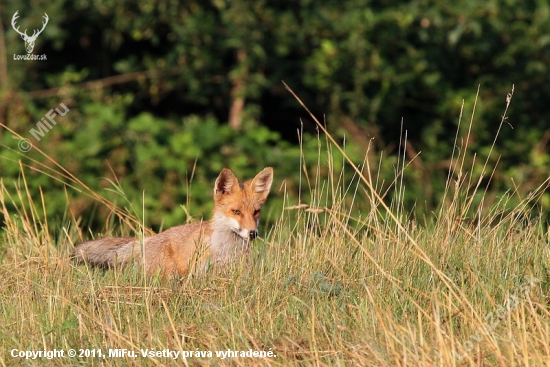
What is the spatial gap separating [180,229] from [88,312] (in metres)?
1.76

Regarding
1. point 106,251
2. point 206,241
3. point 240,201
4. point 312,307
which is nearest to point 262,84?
point 240,201

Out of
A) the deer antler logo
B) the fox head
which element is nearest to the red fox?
the fox head

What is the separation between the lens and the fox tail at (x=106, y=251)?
6163 mm

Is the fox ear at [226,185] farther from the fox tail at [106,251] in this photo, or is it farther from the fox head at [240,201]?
the fox tail at [106,251]

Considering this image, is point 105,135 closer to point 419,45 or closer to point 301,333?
point 419,45

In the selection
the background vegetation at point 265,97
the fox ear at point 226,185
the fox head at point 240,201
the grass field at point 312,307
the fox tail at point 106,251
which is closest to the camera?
the grass field at point 312,307

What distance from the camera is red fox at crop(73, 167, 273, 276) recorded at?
244 inches

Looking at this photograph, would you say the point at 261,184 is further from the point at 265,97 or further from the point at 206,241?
the point at 265,97

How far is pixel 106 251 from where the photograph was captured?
6.39m

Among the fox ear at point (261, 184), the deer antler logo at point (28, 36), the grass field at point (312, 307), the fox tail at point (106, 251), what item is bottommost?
the fox tail at point (106, 251)

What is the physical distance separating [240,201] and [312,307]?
2.11 meters

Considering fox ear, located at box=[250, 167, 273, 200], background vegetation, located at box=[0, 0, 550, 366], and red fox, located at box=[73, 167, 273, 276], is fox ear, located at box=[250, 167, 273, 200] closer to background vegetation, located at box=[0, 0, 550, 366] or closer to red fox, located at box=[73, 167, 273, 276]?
red fox, located at box=[73, 167, 273, 276]

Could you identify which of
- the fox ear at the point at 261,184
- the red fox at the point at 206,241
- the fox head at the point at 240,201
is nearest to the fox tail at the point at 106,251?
the red fox at the point at 206,241

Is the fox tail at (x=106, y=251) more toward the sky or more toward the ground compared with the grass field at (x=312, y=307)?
more toward the ground
